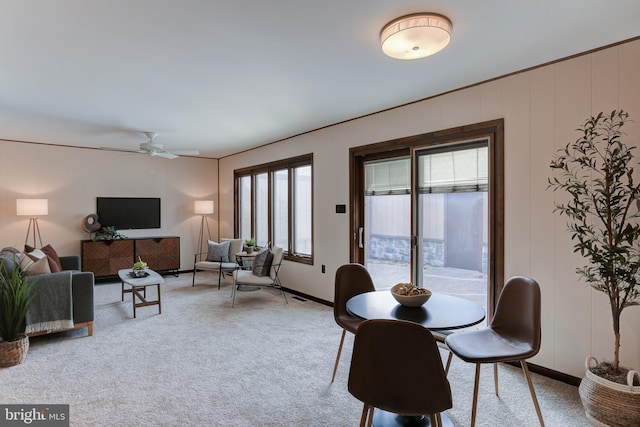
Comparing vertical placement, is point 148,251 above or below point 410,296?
below

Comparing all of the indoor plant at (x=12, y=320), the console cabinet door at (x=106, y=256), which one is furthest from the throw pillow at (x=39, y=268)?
the console cabinet door at (x=106, y=256)

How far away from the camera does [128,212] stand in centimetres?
682

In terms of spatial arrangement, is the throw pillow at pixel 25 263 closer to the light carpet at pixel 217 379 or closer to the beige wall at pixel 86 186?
the light carpet at pixel 217 379

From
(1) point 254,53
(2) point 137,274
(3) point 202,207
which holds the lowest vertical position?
(2) point 137,274

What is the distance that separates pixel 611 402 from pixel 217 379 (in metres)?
2.64

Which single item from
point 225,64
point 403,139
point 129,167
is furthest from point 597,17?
point 129,167

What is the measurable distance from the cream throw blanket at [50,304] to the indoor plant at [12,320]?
0.72 ft

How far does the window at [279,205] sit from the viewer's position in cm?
561

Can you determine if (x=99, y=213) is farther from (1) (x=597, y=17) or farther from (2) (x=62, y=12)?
(1) (x=597, y=17)

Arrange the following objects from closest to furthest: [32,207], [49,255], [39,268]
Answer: [39,268] → [49,255] → [32,207]

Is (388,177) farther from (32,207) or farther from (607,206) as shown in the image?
(32,207)

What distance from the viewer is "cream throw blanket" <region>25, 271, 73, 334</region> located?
342 cm

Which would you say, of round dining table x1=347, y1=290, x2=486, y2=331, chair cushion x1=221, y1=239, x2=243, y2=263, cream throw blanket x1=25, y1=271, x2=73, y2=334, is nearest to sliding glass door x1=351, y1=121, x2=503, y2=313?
round dining table x1=347, y1=290, x2=486, y2=331

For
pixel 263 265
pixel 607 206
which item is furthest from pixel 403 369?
pixel 263 265
